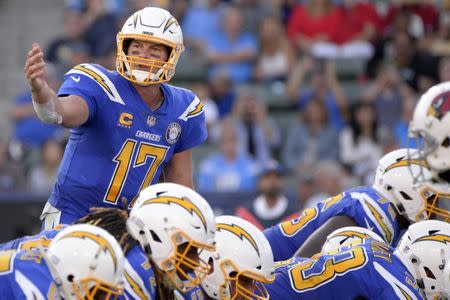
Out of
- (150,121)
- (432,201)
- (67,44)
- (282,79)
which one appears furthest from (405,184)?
(67,44)

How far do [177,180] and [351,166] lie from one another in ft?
16.8

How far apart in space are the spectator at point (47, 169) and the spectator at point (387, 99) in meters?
3.09

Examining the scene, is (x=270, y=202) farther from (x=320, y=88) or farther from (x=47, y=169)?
(x=47, y=169)

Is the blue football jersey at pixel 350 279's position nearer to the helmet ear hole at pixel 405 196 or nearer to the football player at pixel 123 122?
the helmet ear hole at pixel 405 196

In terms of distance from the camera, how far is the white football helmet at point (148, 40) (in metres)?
6.08

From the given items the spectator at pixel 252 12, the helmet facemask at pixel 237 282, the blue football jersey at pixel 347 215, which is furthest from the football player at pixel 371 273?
the spectator at pixel 252 12

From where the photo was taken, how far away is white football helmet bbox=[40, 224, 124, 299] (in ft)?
15.7

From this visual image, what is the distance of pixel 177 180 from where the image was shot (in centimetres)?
654

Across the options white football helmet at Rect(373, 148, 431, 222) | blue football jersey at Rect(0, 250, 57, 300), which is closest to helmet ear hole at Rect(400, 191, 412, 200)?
white football helmet at Rect(373, 148, 431, 222)

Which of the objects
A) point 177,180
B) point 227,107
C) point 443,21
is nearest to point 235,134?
point 227,107

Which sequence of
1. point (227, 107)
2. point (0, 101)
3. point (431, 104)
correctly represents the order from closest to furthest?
1. point (431, 104)
2. point (227, 107)
3. point (0, 101)

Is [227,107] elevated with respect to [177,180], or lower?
lower

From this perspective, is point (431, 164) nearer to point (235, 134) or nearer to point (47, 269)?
point (47, 269)

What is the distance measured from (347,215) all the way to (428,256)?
890 millimetres
